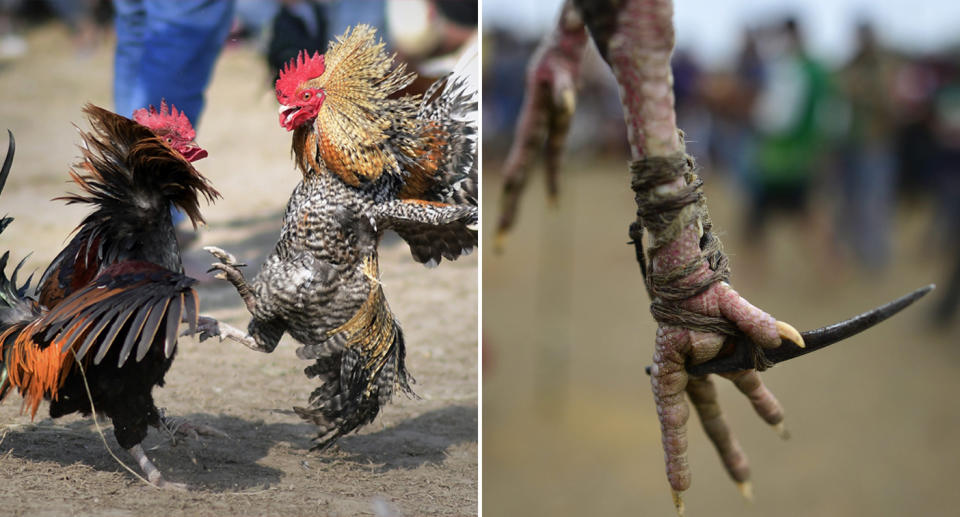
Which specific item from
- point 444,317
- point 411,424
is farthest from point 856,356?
point 411,424

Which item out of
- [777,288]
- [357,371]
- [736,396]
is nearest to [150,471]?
[357,371]

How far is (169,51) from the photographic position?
285cm

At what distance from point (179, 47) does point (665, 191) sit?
1.90 meters

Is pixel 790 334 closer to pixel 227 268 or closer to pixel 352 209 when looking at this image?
pixel 352 209

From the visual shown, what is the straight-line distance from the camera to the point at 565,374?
7.89m

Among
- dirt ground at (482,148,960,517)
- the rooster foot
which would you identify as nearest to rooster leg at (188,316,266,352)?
the rooster foot

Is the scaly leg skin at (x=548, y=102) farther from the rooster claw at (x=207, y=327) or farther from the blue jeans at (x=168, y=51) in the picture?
the blue jeans at (x=168, y=51)

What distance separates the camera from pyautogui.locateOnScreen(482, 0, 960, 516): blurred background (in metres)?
5.84

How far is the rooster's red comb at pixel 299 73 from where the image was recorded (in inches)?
85.4

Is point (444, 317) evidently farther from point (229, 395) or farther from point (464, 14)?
point (464, 14)

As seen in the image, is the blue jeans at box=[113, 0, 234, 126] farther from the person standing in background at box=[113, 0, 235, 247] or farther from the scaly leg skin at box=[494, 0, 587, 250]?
the scaly leg skin at box=[494, 0, 587, 250]

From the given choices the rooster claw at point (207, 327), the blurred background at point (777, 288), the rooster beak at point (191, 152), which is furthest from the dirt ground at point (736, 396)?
the rooster claw at point (207, 327)

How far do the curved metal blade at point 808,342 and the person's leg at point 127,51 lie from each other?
207cm

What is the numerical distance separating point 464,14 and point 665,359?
3.59m
